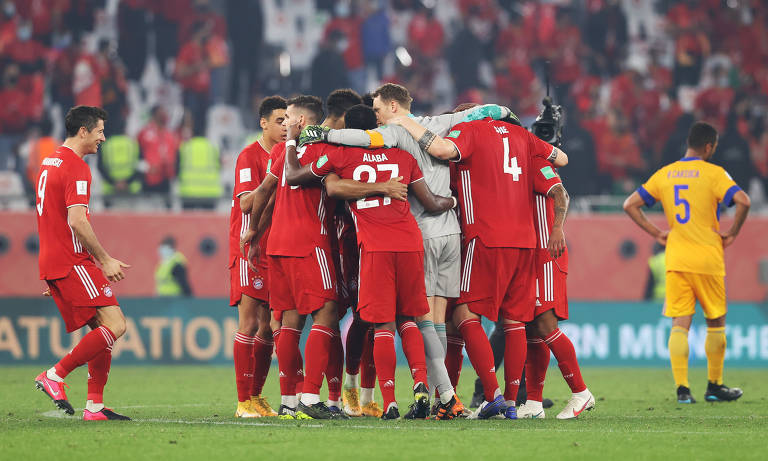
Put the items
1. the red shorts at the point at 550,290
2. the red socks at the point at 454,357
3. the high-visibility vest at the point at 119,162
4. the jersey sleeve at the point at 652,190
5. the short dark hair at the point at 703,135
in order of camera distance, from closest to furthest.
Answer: the red shorts at the point at 550,290 < the red socks at the point at 454,357 < the short dark hair at the point at 703,135 < the jersey sleeve at the point at 652,190 < the high-visibility vest at the point at 119,162

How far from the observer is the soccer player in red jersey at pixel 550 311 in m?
7.72

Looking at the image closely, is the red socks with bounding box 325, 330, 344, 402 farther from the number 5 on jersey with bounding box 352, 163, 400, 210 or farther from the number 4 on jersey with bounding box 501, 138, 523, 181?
the number 4 on jersey with bounding box 501, 138, 523, 181

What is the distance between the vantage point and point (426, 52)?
1875 cm

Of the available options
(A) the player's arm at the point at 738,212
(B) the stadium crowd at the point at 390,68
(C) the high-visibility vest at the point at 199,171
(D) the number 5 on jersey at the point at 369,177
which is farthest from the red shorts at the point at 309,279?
(B) the stadium crowd at the point at 390,68

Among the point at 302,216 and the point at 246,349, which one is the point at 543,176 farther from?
the point at 246,349

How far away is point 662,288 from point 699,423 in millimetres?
8304

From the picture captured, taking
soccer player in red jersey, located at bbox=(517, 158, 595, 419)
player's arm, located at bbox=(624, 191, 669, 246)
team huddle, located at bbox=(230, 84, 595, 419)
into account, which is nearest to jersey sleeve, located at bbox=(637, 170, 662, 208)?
player's arm, located at bbox=(624, 191, 669, 246)

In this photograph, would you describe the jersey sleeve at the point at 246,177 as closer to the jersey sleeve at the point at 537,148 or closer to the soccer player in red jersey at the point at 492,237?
the soccer player in red jersey at the point at 492,237

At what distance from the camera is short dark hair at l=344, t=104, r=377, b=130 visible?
7340mm

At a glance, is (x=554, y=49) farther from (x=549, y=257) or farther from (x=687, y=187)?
(x=549, y=257)

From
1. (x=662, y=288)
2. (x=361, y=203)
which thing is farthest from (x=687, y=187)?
(x=662, y=288)

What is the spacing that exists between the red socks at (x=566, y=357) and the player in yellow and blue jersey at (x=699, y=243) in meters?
1.99

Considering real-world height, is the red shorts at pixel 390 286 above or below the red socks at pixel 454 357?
above

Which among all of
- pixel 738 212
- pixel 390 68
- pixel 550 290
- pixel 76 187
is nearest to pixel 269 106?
pixel 76 187
